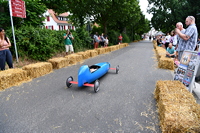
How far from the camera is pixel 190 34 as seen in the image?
412 cm

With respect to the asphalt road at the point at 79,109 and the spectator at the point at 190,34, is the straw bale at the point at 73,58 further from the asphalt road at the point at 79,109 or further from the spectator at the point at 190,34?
the spectator at the point at 190,34

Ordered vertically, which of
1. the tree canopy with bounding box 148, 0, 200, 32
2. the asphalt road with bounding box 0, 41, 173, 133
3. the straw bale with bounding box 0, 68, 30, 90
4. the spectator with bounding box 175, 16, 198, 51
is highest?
the tree canopy with bounding box 148, 0, 200, 32

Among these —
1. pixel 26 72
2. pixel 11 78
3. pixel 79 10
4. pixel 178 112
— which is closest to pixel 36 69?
pixel 26 72

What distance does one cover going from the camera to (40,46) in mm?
8328

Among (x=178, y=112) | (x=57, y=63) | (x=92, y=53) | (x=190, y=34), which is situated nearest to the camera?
(x=178, y=112)

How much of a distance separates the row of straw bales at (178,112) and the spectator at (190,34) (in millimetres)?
1833

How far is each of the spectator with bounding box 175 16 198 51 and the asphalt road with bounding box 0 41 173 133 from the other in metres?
1.78

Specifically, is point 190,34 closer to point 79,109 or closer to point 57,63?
point 79,109

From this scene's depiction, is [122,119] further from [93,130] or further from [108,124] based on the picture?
[93,130]

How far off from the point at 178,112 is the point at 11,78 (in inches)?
208

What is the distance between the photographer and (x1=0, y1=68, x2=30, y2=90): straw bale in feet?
15.0

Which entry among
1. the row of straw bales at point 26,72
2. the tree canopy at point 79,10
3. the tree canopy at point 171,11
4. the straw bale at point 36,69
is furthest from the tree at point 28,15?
the tree canopy at point 171,11

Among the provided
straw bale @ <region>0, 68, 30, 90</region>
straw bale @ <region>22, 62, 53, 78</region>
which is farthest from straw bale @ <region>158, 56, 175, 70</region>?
straw bale @ <region>0, 68, 30, 90</region>

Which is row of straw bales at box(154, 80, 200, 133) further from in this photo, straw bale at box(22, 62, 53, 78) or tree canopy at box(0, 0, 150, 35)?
tree canopy at box(0, 0, 150, 35)
